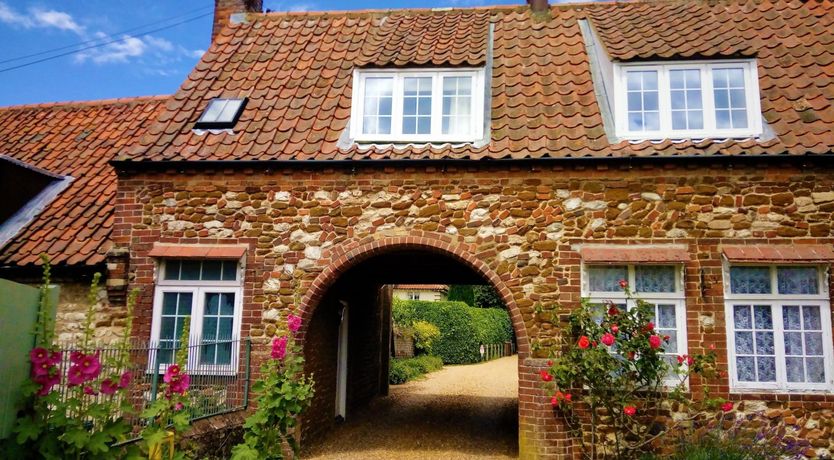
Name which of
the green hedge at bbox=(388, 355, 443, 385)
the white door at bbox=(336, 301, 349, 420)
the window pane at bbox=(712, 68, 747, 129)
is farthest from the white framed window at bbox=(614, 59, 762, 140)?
the green hedge at bbox=(388, 355, 443, 385)

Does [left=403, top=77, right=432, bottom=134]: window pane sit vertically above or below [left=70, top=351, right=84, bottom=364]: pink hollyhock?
above

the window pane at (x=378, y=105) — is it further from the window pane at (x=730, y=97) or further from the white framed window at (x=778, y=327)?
the white framed window at (x=778, y=327)

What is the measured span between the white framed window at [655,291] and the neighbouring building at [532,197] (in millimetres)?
31

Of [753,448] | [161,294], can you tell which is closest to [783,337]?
[753,448]

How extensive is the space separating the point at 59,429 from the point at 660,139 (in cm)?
878

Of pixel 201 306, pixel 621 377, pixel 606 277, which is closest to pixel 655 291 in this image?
pixel 606 277

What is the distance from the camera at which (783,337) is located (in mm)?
8688

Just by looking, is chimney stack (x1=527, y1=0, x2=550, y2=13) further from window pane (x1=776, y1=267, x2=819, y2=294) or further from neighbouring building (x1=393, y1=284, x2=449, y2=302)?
neighbouring building (x1=393, y1=284, x2=449, y2=302)

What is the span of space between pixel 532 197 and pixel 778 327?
153 inches

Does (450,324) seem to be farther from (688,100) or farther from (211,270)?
(688,100)

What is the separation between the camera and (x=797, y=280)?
8.84m

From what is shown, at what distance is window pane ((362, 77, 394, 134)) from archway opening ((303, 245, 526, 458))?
2.17 m

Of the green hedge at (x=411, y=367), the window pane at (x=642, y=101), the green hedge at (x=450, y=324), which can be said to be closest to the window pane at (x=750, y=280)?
the window pane at (x=642, y=101)

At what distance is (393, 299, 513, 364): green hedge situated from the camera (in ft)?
92.4
